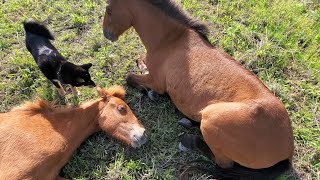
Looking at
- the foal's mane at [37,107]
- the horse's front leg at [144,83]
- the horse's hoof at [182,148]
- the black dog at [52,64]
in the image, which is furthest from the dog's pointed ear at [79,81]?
the horse's hoof at [182,148]

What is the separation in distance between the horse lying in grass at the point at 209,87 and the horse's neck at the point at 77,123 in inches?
34.6

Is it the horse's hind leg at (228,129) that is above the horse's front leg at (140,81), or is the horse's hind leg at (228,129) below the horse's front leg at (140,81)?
above

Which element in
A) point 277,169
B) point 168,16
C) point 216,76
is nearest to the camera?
point 277,169

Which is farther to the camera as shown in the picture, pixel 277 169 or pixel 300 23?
pixel 300 23

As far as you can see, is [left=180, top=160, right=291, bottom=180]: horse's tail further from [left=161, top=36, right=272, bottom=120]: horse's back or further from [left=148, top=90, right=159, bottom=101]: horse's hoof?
[left=148, top=90, right=159, bottom=101]: horse's hoof

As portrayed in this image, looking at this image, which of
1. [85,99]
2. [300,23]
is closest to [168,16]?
[85,99]

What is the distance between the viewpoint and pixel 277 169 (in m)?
3.79

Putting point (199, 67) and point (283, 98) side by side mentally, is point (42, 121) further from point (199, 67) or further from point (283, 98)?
point (283, 98)

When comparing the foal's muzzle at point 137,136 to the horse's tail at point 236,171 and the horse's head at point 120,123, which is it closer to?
the horse's head at point 120,123

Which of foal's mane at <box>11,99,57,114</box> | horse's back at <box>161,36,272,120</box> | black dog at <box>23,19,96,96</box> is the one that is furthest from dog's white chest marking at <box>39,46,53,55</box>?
horse's back at <box>161,36,272,120</box>

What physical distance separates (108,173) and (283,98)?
2.53m

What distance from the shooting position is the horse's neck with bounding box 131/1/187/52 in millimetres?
4477

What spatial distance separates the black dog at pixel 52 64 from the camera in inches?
178

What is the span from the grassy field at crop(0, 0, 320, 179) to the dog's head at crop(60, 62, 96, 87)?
1.23ft
